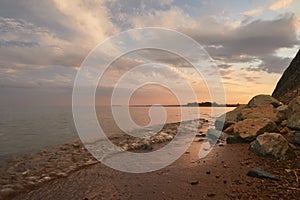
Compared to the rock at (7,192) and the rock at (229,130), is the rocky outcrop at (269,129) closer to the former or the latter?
the rock at (229,130)

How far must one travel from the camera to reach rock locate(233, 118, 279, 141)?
9927 mm

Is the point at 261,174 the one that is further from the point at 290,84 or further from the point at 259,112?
the point at 290,84

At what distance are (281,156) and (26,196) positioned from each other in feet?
25.7

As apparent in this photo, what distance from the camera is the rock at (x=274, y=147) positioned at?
6.91 m

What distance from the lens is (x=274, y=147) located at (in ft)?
23.5

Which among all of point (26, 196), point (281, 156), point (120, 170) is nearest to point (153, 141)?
point (120, 170)

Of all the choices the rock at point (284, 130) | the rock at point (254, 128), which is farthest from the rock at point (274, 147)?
the rock at point (284, 130)

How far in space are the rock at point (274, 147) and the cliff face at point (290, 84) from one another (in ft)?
38.4

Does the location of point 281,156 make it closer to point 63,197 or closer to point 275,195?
point 275,195

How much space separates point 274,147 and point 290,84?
47.2ft

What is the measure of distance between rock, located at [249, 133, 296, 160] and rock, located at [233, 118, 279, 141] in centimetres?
228

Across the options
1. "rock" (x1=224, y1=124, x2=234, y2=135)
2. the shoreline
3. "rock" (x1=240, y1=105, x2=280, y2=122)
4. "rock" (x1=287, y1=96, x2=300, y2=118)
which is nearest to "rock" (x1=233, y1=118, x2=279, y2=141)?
"rock" (x1=287, y1=96, x2=300, y2=118)

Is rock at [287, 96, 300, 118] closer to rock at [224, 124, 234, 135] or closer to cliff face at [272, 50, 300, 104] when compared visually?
rock at [224, 124, 234, 135]

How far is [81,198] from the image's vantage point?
5137mm
